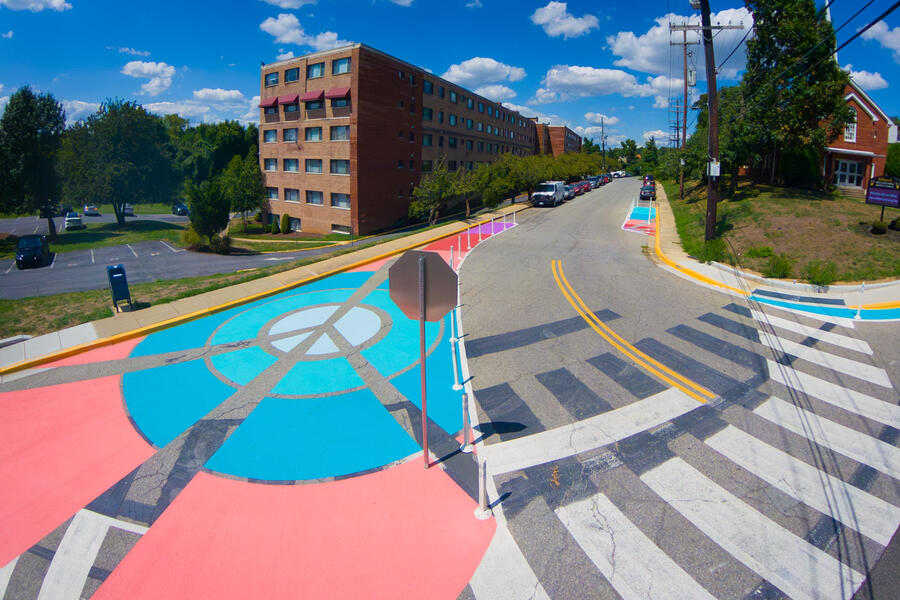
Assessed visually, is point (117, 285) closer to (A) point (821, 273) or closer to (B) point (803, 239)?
(A) point (821, 273)

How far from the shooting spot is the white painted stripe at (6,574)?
4.38 m

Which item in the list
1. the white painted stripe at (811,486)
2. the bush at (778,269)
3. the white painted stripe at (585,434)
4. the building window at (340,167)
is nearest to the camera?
the white painted stripe at (811,486)

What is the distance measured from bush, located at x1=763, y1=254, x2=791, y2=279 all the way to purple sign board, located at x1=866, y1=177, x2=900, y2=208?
4624 millimetres

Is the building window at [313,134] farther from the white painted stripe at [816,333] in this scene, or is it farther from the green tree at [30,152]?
the white painted stripe at [816,333]

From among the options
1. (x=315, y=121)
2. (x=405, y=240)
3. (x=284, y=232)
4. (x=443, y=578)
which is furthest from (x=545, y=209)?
(x=443, y=578)

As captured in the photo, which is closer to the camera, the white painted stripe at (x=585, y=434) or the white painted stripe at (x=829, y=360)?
the white painted stripe at (x=585, y=434)

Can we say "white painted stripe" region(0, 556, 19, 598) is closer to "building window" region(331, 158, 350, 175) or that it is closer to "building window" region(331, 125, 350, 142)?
"building window" region(331, 158, 350, 175)

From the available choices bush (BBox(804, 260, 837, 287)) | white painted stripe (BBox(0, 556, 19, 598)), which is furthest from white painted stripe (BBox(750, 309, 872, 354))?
white painted stripe (BBox(0, 556, 19, 598))

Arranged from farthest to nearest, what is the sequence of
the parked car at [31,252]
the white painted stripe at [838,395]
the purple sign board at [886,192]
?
the parked car at [31,252]
the purple sign board at [886,192]
the white painted stripe at [838,395]

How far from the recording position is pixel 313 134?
41906 mm

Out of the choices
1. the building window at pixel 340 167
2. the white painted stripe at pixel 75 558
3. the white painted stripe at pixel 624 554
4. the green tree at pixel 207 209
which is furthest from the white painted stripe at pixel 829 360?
the building window at pixel 340 167

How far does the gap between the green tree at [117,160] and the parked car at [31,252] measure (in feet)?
62.1

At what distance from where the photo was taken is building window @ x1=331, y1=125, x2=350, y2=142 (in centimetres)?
3881

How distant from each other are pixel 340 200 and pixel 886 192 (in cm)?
3534
